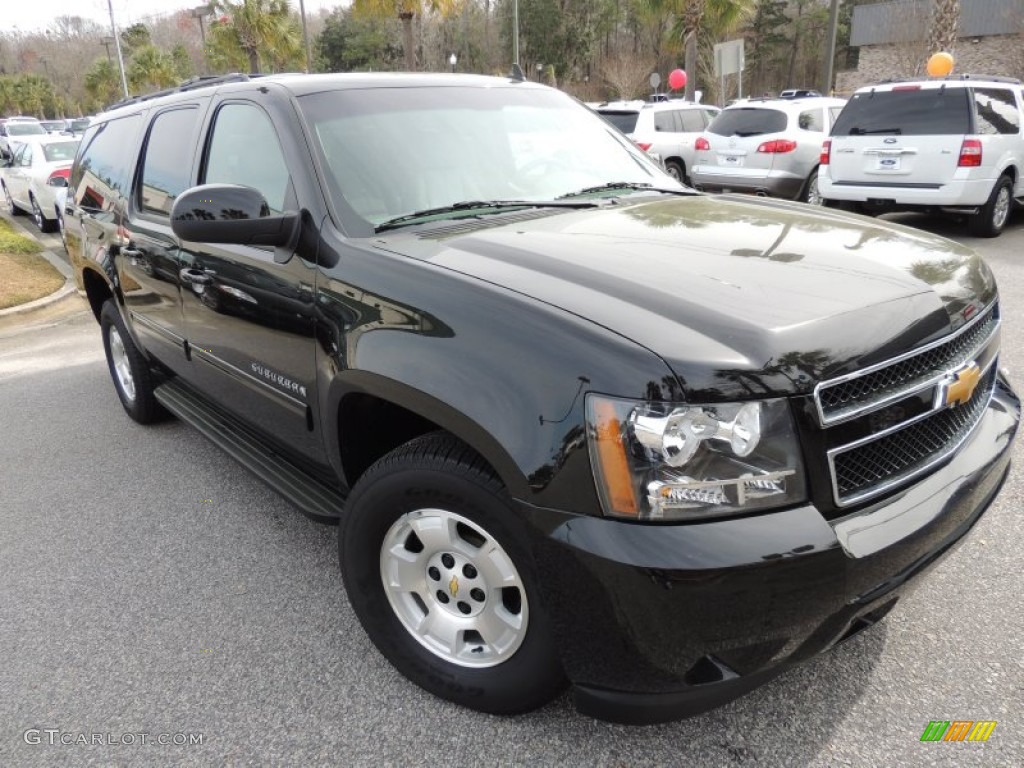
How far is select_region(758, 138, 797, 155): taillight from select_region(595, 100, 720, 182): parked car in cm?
258

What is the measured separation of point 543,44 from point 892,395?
59.4 m

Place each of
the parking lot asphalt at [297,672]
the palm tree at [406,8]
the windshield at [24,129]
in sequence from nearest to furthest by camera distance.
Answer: the parking lot asphalt at [297,672]
the palm tree at [406,8]
the windshield at [24,129]

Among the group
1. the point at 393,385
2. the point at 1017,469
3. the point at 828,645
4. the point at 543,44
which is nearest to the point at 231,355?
the point at 393,385

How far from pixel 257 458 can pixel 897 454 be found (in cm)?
242

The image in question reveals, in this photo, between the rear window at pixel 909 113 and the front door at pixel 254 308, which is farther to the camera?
the rear window at pixel 909 113

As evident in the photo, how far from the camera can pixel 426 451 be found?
7.21 ft

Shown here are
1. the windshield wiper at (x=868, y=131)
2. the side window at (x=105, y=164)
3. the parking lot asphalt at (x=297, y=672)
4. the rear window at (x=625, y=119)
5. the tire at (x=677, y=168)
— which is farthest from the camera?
the rear window at (x=625, y=119)

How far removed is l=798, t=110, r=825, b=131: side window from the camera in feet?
38.6

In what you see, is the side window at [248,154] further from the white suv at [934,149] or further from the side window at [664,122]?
the side window at [664,122]

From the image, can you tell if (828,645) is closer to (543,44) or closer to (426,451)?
(426,451)

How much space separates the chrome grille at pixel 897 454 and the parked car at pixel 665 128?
1212cm

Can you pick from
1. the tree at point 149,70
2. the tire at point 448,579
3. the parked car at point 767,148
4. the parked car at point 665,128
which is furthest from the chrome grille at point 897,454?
the tree at point 149,70

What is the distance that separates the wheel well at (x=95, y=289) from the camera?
5.02 m

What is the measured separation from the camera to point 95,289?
16.9 feet
